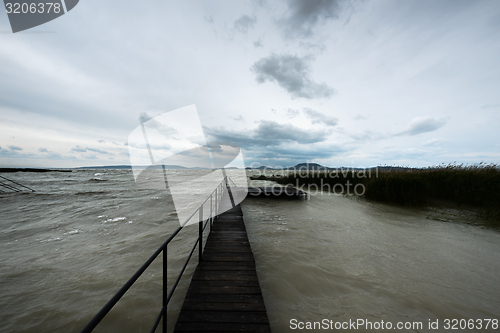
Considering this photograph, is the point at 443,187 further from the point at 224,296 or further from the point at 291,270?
the point at 224,296

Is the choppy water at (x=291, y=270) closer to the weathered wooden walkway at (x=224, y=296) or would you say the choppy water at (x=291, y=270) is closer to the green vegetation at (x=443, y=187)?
the weathered wooden walkway at (x=224, y=296)

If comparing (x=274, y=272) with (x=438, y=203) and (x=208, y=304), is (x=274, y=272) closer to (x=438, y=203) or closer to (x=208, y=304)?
(x=208, y=304)

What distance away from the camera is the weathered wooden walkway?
246 cm

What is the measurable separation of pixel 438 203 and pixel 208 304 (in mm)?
13815

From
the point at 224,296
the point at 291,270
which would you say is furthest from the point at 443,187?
the point at 224,296

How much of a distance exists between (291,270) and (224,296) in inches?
84.5

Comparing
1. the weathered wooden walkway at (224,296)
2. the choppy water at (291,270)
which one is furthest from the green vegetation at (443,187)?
the weathered wooden walkway at (224,296)

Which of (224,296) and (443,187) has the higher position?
(443,187)

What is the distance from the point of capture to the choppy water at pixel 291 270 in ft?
A: 11.1

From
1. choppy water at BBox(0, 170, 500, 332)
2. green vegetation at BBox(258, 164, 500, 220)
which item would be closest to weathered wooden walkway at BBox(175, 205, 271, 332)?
choppy water at BBox(0, 170, 500, 332)

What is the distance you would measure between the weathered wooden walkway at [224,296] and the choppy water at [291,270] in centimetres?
62

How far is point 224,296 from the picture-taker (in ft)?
9.90

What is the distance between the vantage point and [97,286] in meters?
4.25

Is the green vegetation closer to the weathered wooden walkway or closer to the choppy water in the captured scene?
the choppy water
